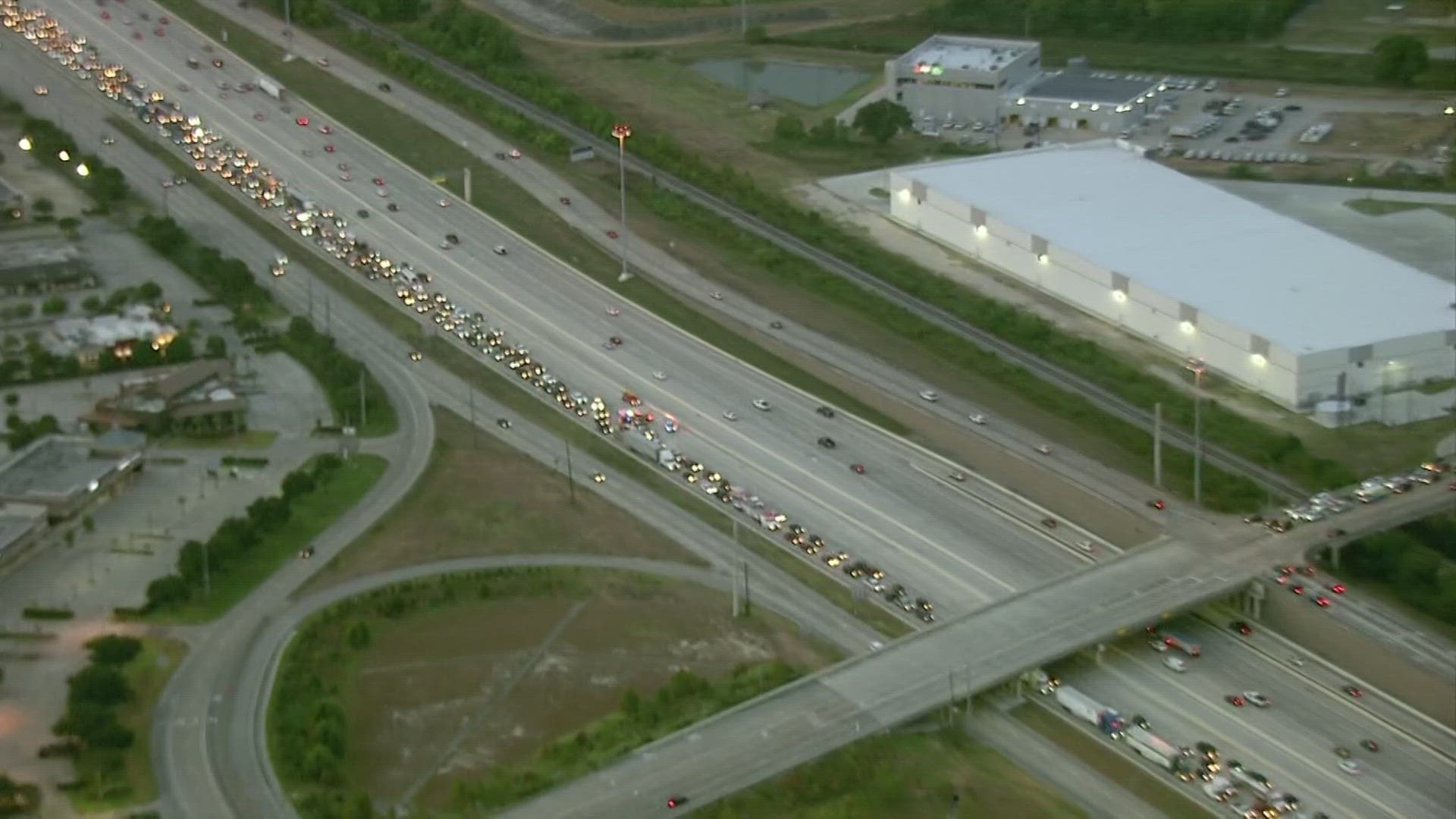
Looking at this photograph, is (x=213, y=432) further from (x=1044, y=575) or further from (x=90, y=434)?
(x=1044, y=575)

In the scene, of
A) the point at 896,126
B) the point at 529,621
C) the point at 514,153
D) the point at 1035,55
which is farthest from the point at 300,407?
the point at 1035,55

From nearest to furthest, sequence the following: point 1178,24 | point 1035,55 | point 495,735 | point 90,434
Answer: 1. point 495,735
2. point 90,434
3. point 1035,55
4. point 1178,24

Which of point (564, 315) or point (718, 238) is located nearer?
point (564, 315)

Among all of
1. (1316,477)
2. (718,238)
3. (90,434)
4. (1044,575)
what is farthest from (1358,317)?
(90,434)

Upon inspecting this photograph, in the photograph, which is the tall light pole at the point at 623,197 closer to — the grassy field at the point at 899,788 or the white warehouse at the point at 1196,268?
the white warehouse at the point at 1196,268

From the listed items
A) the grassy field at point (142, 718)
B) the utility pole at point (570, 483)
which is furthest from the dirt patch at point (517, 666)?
the utility pole at point (570, 483)

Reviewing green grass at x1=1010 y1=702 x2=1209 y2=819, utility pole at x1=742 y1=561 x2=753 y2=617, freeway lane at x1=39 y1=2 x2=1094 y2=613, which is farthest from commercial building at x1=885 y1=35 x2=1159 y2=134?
green grass at x1=1010 y1=702 x2=1209 y2=819

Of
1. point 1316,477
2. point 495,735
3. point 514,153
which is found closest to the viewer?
point 495,735

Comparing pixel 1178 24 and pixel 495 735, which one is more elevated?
pixel 1178 24
